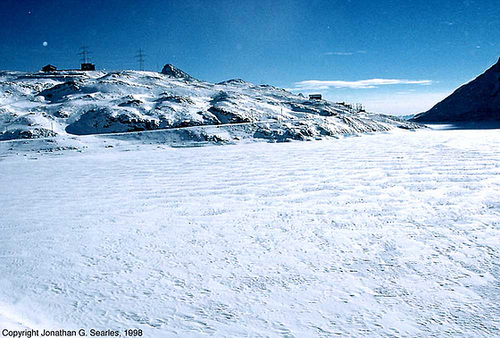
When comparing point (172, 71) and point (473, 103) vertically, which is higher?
point (172, 71)

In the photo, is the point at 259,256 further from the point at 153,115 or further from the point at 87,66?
the point at 87,66

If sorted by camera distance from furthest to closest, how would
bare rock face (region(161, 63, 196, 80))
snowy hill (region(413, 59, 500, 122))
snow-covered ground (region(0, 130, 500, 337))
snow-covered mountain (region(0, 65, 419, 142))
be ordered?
bare rock face (region(161, 63, 196, 80)), snowy hill (region(413, 59, 500, 122)), snow-covered mountain (region(0, 65, 419, 142)), snow-covered ground (region(0, 130, 500, 337))

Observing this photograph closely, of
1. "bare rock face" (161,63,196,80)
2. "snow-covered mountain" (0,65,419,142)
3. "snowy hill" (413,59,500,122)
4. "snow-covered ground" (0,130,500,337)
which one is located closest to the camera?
"snow-covered ground" (0,130,500,337)

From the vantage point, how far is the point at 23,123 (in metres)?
18.4

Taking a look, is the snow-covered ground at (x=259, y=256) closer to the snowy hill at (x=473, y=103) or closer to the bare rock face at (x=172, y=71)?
the snowy hill at (x=473, y=103)

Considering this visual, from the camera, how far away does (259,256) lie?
3.80 meters

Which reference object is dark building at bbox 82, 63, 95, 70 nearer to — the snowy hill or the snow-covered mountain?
the snow-covered mountain

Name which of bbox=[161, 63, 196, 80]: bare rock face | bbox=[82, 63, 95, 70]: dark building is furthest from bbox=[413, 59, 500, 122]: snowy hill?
bbox=[82, 63, 95, 70]: dark building

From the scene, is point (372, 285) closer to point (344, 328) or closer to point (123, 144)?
point (344, 328)

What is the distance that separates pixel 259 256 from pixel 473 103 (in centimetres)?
6132

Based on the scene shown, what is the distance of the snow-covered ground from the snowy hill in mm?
49455

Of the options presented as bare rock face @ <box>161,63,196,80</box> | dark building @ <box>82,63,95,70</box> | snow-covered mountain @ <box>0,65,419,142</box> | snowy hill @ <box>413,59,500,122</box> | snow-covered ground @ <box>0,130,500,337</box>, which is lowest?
snow-covered ground @ <box>0,130,500,337</box>

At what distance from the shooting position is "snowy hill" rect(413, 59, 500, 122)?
47938 mm

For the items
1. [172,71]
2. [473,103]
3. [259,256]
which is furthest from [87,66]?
[473,103]
